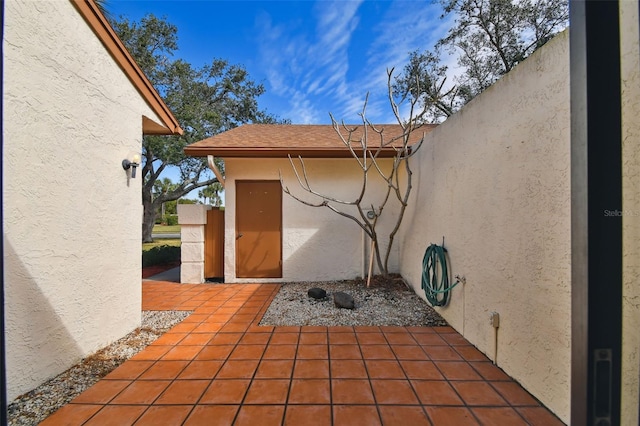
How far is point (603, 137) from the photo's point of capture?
0.78 metres

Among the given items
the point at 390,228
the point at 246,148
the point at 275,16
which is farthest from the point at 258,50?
the point at 390,228

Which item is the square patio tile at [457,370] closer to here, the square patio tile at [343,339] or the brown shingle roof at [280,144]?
the square patio tile at [343,339]

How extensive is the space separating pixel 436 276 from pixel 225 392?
2977mm

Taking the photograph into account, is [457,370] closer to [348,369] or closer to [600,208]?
[348,369]

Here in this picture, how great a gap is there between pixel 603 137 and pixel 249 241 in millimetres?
5761

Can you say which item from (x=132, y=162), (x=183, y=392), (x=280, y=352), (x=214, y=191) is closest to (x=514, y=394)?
(x=280, y=352)

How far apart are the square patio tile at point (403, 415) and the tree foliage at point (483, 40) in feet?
30.8

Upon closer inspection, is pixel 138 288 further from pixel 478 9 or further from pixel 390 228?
pixel 478 9

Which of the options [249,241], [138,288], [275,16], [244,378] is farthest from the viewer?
[275,16]

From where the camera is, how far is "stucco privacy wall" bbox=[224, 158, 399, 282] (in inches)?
236

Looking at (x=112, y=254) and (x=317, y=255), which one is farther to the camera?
(x=317, y=255)

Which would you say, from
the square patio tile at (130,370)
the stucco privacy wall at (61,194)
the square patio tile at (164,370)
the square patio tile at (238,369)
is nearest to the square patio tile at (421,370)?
the square patio tile at (238,369)

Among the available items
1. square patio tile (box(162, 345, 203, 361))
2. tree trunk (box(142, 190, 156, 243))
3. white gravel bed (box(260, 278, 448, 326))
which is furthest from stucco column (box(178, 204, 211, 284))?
tree trunk (box(142, 190, 156, 243))

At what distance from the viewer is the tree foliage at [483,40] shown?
9.71 m
